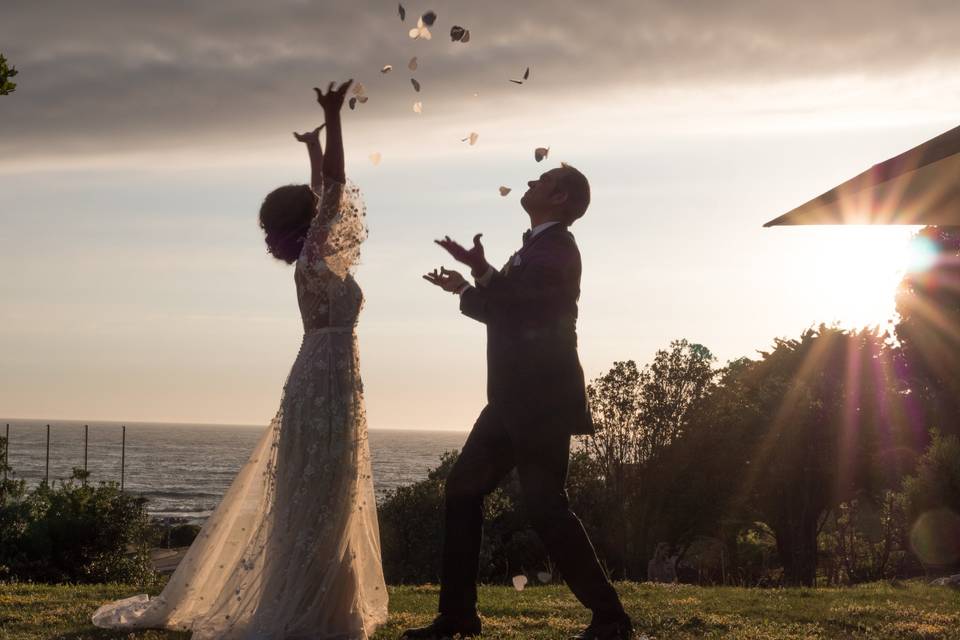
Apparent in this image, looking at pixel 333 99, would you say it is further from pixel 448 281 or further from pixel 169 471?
pixel 169 471

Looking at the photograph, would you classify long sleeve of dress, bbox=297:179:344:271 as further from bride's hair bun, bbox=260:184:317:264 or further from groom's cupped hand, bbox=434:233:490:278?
groom's cupped hand, bbox=434:233:490:278

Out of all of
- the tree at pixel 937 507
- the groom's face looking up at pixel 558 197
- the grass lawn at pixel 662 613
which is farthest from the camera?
the tree at pixel 937 507

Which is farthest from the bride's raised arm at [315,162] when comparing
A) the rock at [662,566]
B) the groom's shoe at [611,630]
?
the rock at [662,566]

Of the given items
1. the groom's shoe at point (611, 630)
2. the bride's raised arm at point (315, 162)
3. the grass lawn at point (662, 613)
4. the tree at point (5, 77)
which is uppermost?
the tree at point (5, 77)

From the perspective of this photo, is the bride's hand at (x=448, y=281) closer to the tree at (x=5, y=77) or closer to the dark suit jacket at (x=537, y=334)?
the dark suit jacket at (x=537, y=334)

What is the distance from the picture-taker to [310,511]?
6652 millimetres

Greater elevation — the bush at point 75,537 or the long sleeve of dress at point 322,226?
the long sleeve of dress at point 322,226

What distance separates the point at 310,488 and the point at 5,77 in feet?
19.6

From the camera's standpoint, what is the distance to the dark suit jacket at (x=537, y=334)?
20.1 feet

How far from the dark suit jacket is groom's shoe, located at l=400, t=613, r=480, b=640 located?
140 cm

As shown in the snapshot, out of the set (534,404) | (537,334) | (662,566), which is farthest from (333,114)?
(662,566)

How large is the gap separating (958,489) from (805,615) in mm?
10423

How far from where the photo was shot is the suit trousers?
235 inches

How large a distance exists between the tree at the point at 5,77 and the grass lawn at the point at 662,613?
4892 mm
